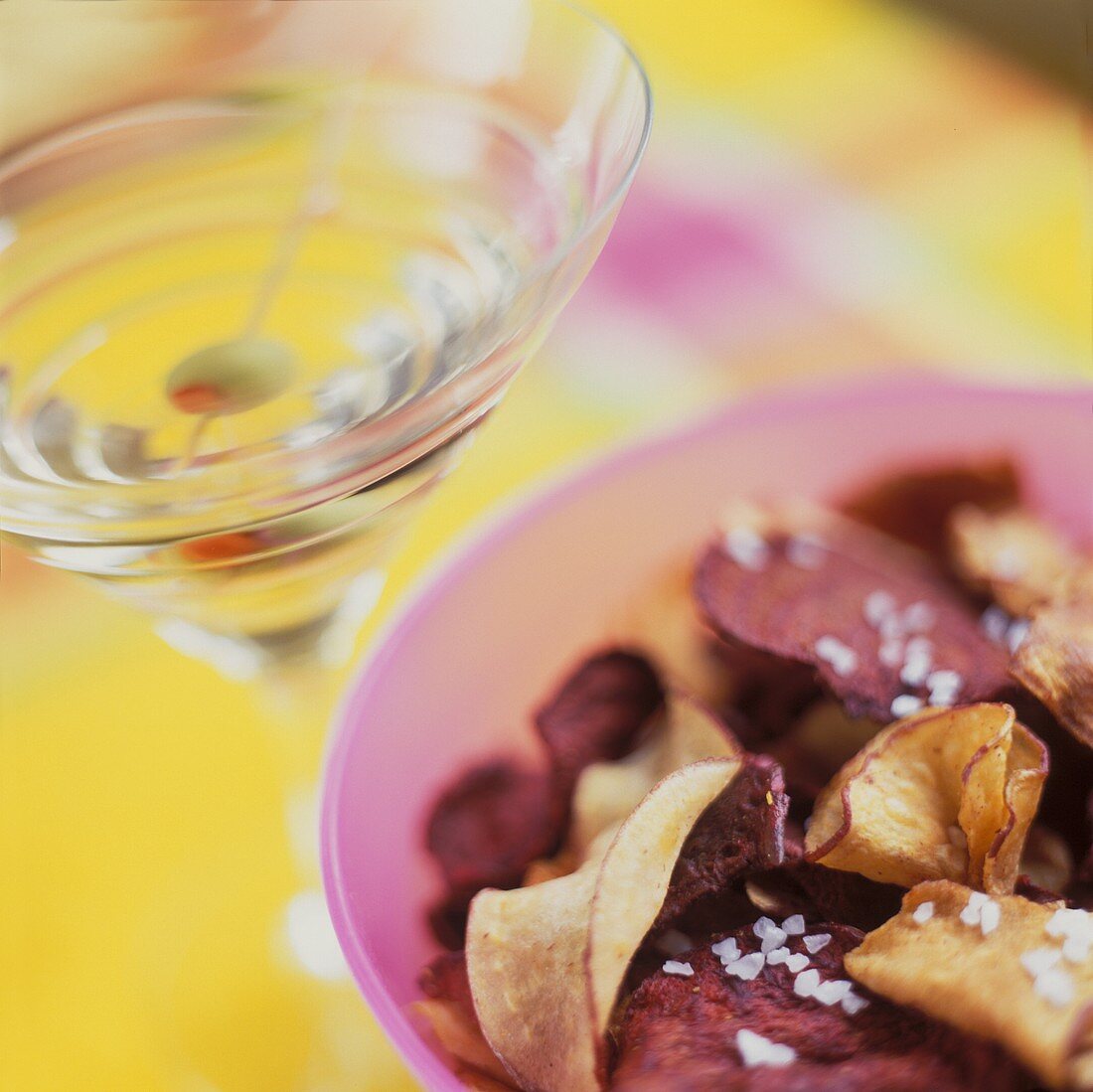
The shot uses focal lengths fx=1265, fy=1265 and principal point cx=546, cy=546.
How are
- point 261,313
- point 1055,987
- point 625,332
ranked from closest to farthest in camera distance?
point 1055,987
point 261,313
point 625,332

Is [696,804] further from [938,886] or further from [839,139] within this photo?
[839,139]

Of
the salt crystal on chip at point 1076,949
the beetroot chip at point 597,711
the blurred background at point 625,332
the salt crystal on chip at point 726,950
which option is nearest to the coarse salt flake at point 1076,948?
the salt crystal on chip at point 1076,949

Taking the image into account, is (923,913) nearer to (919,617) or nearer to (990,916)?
(990,916)

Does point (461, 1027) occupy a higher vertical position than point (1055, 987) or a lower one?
lower

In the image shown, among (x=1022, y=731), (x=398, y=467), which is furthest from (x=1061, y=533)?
(x=398, y=467)

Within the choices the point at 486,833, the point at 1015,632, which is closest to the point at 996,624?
the point at 1015,632

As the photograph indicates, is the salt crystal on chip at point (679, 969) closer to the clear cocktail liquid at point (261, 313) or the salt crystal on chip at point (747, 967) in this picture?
the salt crystal on chip at point (747, 967)
